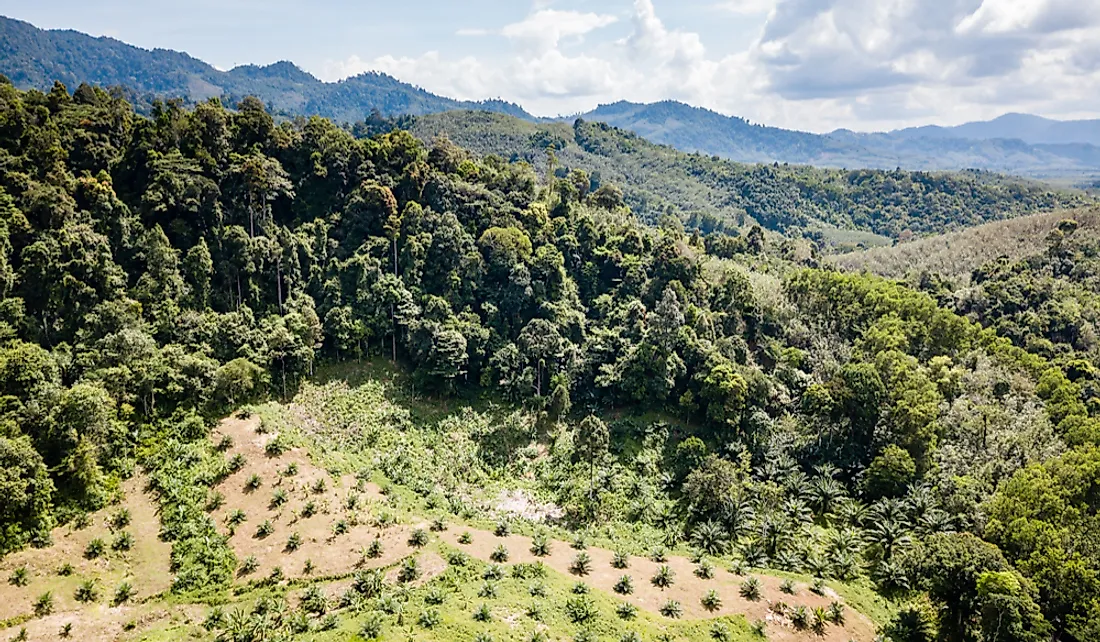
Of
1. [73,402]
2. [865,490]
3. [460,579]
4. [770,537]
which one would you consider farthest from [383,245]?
[865,490]

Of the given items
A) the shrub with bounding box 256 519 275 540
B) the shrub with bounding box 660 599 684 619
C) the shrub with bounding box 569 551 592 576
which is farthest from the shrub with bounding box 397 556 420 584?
the shrub with bounding box 660 599 684 619

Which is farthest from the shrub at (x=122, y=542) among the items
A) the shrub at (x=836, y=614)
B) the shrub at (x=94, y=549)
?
the shrub at (x=836, y=614)

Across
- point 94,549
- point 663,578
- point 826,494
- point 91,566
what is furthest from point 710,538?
point 94,549

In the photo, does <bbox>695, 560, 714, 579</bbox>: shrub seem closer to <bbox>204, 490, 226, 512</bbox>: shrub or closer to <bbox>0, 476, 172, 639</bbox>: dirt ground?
<bbox>0, 476, 172, 639</bbox>: dirt ground

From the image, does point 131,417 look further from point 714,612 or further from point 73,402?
point 714,612

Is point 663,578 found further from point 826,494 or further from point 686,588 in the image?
point 826,494
